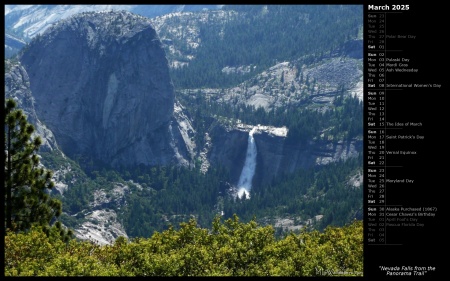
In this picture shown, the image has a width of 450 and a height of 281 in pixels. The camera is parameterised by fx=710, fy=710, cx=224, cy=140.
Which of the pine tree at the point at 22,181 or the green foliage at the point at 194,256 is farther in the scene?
the pine tree at the point at 22,181

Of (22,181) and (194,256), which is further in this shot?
(22,181)

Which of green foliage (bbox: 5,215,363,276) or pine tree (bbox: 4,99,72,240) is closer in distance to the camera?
green foliage (bbox: 5,215,363,276)
